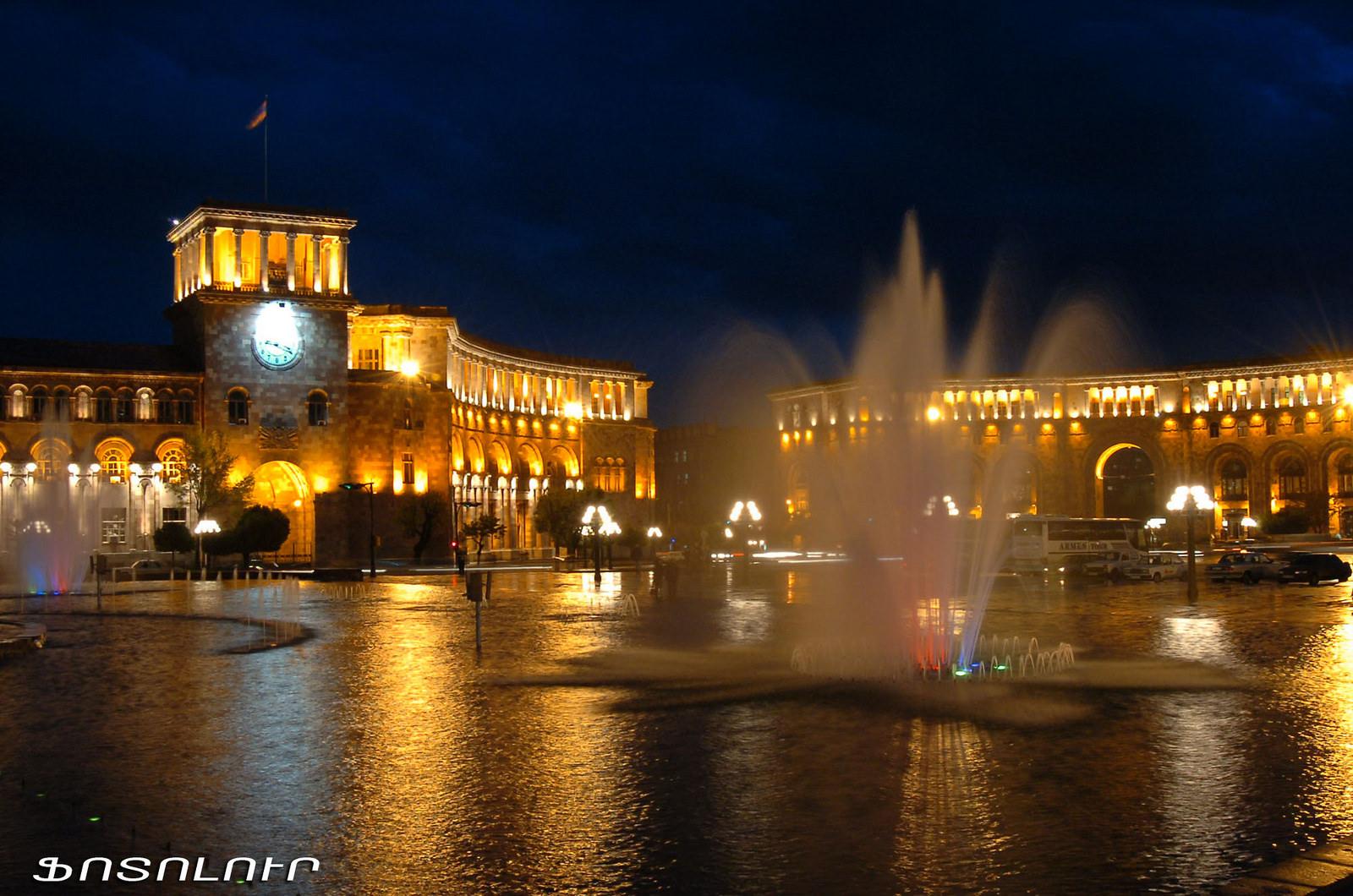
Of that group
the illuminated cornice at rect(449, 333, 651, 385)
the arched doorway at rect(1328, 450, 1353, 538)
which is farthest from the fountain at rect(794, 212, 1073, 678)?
the arched doorway at rect(1328, 450, 1353, 538)

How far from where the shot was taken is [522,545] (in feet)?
306

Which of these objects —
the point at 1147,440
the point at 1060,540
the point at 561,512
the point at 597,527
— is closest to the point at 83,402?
the point at 561,512

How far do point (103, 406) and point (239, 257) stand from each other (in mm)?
10978

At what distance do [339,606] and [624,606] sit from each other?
799cm

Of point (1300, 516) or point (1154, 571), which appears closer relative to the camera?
point (1154, 571)

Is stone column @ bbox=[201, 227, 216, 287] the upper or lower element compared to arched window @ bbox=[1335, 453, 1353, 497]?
upper

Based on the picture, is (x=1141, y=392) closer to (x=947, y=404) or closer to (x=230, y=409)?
(x=947, y=404)

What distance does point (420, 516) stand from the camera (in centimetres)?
6938

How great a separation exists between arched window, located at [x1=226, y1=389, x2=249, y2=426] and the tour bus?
41015 millimetres

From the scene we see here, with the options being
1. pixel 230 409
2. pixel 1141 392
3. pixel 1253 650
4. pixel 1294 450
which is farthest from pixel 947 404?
pixel 1253 650

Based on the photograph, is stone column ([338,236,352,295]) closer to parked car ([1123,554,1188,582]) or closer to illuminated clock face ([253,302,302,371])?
illuminated clock face ([253,302,302,371])

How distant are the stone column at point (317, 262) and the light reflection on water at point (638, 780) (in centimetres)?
5461

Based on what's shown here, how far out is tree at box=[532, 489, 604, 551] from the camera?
67750mm

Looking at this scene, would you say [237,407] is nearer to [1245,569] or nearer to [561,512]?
[561,512]
